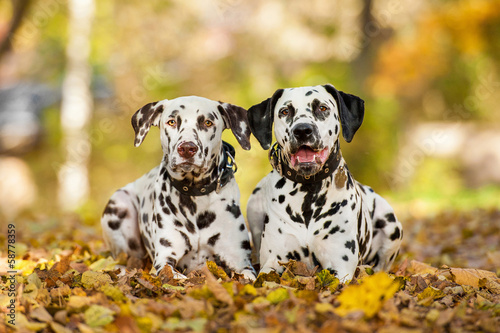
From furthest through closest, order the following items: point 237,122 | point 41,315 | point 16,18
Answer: point 16,18, point 237,122, point 41,315

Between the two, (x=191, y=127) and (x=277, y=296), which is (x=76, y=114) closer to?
(x=191, y=127)

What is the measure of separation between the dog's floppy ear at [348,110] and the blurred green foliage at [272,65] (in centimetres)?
760

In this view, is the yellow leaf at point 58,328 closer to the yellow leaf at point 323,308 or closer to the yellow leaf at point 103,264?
the yellow leaf at point 323,308

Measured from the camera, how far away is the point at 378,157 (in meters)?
14.0

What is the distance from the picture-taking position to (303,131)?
423 cm

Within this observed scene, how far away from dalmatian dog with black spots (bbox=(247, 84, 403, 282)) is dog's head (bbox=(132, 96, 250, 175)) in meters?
0.24

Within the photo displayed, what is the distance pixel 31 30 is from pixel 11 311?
12.8 meters

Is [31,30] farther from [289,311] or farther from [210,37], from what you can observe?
[289,311]

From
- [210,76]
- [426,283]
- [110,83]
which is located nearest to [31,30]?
[110,83]

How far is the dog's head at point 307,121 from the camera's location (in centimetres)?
429

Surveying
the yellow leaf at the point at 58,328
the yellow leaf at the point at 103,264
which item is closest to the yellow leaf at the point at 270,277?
the yellow leaf at the point at 58,328

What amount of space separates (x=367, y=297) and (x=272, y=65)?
18.5m

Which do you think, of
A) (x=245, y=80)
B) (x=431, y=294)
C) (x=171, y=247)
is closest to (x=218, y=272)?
(x=171, y=247)

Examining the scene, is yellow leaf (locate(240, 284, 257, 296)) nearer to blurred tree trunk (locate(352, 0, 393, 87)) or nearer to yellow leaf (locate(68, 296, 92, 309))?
yellow leaf (locate(68, 296, 92, 309))
